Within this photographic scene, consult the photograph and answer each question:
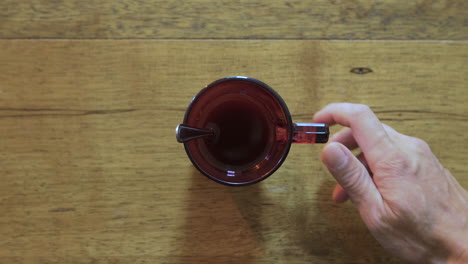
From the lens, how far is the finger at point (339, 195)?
0.75 meters

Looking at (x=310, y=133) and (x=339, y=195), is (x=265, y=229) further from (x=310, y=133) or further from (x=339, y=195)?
(x=310, y=133)

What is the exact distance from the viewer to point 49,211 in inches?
30.0

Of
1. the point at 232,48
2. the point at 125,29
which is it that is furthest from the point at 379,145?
the point at 125,29

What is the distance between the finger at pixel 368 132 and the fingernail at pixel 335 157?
2.5 inches

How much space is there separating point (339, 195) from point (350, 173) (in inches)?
4.1

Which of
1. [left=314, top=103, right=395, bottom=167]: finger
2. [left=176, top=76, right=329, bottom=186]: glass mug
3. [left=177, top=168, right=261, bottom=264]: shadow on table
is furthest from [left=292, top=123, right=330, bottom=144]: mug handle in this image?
[left=177, top=168, right=261, bottom=264]: shadow on table

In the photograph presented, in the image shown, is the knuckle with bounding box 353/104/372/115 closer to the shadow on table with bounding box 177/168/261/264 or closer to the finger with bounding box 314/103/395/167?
the finger with bounding box 314/103/395/167

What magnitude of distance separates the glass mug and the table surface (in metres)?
0.14

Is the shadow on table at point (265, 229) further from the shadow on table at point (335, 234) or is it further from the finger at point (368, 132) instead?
the finger at point (368, 132)

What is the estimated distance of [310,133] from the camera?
591mm

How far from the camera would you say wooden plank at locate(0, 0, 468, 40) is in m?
0.77

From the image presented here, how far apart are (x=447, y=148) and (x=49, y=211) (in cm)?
80

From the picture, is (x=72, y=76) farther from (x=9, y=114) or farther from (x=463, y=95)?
(x=463, y=95)

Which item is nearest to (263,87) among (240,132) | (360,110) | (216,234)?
(240,132)
